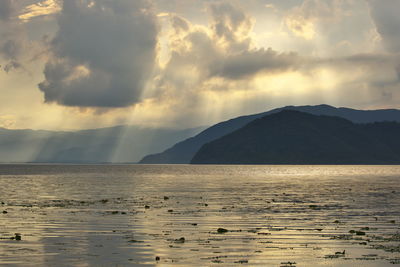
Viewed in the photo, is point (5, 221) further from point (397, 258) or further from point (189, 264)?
point (397, 258)

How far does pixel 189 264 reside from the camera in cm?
2994

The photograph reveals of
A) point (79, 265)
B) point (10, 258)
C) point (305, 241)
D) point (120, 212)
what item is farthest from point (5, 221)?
point (305, 241)

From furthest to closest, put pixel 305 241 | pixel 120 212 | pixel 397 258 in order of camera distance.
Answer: pixel 120 212 → pixel 305 241 → pixel 397 258

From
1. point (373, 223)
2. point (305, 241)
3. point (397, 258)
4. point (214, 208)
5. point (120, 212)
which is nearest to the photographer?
point (397, 258)

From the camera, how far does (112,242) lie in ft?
125

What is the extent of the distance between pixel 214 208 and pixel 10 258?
37415 millimetres

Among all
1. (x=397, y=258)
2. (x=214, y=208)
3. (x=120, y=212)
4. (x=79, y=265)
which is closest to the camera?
(x=79, y=265)

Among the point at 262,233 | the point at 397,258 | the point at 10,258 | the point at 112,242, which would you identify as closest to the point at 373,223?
the point at 262,233

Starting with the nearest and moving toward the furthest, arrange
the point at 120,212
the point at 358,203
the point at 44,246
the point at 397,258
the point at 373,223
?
the point at 397,258
the point at 44,246
the point at 373,223
the point at 120,212
the point at 358,203

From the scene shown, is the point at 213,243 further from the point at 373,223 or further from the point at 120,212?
the point at 120,212

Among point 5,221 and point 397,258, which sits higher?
point 5,221

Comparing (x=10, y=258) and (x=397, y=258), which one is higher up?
(x=10, y=258)

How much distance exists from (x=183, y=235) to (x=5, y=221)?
62.8ft

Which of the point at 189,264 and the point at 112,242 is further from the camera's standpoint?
the point at 112,242
